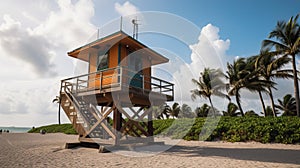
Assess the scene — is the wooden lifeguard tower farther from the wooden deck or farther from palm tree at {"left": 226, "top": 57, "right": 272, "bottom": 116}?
palm tree at {"left": 226, "top": 57, "right": 272, "bottom": 116}

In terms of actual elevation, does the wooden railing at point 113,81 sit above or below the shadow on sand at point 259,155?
above

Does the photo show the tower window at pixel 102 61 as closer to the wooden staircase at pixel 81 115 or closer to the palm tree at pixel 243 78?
the wooden staircase at pixel 81 115

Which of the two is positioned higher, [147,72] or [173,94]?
[147,72]

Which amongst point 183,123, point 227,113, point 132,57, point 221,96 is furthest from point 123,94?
point 227,113

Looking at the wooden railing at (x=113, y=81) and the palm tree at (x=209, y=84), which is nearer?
the wooden railing at (x=113, y=81)

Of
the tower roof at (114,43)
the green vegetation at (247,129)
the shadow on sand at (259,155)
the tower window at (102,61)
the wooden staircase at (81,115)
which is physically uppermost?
the tower roof at (114,43)

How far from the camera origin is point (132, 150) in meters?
11.3

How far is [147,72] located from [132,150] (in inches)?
191

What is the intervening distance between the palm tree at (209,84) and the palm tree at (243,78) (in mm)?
1142

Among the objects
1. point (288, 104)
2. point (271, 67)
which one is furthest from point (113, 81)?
point (288, 104)

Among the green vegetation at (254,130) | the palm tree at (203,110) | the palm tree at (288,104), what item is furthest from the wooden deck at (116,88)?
the palm tree at (288,104)

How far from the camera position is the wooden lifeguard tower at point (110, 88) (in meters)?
11.3

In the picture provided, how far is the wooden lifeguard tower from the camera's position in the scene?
37.0 ft

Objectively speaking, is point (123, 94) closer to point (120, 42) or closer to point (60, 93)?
point (120, 42)
